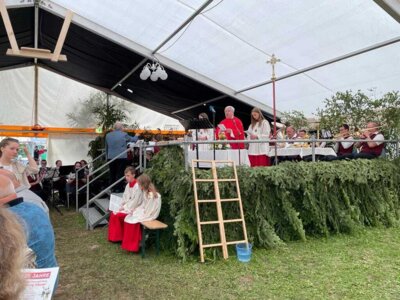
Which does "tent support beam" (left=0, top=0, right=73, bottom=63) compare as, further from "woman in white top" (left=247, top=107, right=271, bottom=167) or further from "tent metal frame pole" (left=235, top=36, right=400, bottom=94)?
"tent metal frame pole" (left=235, top=36, right=400, bottom=94)

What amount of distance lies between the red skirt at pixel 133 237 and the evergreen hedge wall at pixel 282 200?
1.25ft

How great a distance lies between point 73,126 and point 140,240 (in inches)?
424

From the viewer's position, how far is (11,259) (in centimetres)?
100

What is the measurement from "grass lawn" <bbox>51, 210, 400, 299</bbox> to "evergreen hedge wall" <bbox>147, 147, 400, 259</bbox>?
0.24 metres

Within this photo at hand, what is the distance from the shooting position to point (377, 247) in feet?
15.3

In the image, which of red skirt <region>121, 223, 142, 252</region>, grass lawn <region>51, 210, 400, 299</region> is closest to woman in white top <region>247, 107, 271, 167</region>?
grass lawn <region>51, 210, 400, 299</region>

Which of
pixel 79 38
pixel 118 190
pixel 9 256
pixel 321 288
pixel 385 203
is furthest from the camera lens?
pixel 79 38

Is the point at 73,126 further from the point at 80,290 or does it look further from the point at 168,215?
the point at 80,290

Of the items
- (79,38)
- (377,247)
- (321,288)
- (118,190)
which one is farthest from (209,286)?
(79,38)

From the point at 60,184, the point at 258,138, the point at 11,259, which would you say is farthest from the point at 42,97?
the point at 11,259

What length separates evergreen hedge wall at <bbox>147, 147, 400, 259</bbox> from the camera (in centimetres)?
453

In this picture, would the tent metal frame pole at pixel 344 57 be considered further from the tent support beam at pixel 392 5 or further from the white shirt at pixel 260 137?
the white shirt at pixel 260 137

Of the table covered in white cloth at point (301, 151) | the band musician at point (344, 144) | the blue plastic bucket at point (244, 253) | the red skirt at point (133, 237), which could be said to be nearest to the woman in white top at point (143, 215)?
the red skirt at point (133, 237)

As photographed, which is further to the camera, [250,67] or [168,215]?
[250,67]
